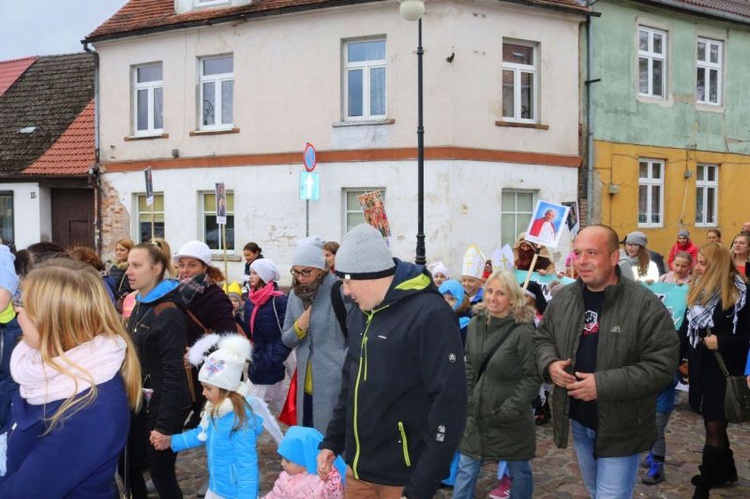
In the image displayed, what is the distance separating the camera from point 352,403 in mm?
3463

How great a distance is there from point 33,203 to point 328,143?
1044 cm

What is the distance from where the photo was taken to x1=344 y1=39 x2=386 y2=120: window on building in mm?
16984

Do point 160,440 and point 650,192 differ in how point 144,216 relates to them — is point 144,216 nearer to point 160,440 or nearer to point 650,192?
point 650,192

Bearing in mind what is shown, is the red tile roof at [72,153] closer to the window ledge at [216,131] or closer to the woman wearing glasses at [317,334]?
the window ledge at [216,131]

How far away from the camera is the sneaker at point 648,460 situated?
237 inches

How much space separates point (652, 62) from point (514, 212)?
5.80 metres

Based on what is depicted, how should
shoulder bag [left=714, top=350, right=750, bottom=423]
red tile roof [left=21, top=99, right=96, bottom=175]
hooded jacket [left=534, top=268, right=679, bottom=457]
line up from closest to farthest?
hooded jacket [left=534, top=268, right=679, bottom=457]
shoulder bag [left=714, top=350, right=750, bottom=423]
red tile roof [left=21, top=99, right=96, bottom=175]

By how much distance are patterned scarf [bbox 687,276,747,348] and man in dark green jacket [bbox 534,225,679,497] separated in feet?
5.05

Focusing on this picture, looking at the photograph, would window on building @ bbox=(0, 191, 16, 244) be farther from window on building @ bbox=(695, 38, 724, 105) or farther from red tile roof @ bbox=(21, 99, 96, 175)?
window on building @ bbox=(695, 38, 724, 105)

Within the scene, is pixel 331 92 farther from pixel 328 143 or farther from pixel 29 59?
pixel 29 59

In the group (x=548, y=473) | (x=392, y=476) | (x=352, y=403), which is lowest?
(x=548, y=473)

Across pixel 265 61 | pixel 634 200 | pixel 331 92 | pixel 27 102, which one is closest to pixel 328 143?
pixel 331 92

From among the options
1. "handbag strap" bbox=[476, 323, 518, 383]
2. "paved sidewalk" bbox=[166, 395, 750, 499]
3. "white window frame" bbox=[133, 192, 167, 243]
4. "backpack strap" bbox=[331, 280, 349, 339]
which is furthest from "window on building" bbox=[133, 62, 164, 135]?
"handbag strap" bbox=[476, 323, 518, 383]

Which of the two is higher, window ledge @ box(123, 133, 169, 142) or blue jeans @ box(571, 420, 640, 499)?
window ledge @ box(123, 133, 169, 142)
